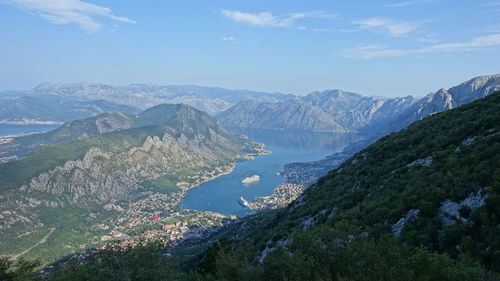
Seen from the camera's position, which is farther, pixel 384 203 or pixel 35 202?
pixel 35 202

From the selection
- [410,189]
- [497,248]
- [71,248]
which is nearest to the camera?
[497,248]

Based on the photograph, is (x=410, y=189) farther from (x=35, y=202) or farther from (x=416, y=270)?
(x=35, y=202)

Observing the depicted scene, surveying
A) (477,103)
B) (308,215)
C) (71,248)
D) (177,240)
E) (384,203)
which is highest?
(477,103)

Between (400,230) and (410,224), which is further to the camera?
(400,230)

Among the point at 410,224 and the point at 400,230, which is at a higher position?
the point at 410,224

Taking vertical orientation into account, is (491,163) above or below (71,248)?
above

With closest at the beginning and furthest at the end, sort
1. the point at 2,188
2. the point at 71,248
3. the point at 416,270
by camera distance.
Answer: the point at 416,270 < the point at 71,248 < the point at 2,188

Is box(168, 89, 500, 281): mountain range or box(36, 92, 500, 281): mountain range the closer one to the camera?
box(168, 89, 500, 281): mountain range

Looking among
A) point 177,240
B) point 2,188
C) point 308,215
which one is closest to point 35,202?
point 2,188

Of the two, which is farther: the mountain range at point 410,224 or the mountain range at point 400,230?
the mountain range at point 400,230
